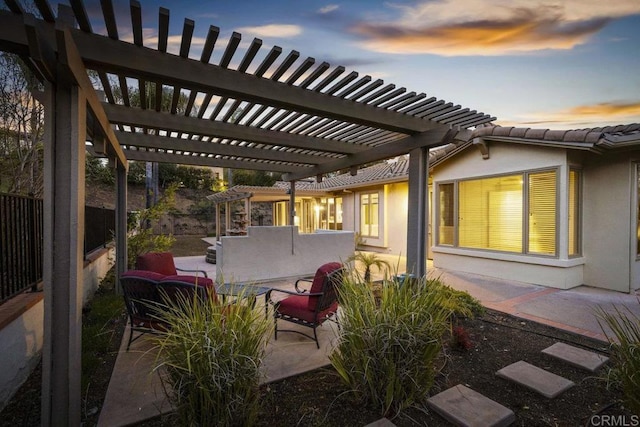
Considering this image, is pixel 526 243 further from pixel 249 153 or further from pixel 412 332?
pixel 249 153

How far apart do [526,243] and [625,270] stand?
66.6 inches

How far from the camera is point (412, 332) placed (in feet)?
7.91

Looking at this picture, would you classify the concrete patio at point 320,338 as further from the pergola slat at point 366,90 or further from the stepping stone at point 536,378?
the pergola slat at point 366,90

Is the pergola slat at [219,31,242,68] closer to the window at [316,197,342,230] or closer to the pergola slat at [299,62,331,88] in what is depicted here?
the pergola slat at [299,62,331,88]

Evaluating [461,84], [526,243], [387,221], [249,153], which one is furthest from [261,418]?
[387,221]

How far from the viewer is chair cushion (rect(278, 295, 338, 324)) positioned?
3.70 metres

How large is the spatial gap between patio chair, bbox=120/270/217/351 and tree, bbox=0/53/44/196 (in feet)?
16.5

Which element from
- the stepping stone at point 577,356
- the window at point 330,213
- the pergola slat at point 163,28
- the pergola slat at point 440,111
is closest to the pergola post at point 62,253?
the pergola slat at point 163,28

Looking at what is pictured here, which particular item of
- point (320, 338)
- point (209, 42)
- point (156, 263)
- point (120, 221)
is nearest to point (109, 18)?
point (209, 42)

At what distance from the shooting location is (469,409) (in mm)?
2340

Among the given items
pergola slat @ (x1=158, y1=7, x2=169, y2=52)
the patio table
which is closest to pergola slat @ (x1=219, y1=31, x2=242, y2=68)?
pergola slat @ (x1=158, y1=7, x2=169, y2=52)

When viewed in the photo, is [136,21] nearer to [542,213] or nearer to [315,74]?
[315,74]

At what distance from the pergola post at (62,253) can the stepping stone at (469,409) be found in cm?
269

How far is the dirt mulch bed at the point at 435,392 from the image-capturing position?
90.0 inches
